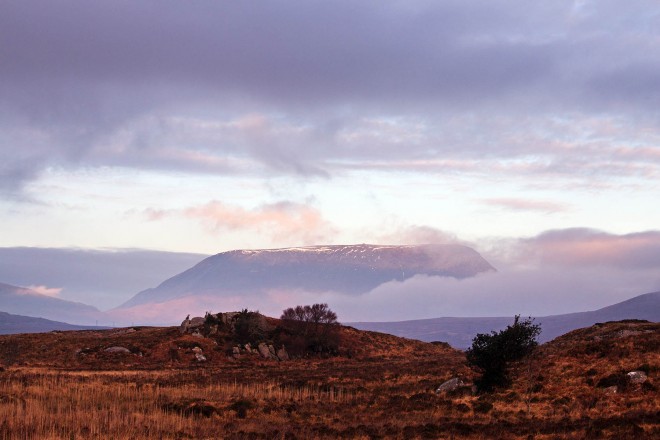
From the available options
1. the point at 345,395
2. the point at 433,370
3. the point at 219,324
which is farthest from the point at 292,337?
the point at 345,395

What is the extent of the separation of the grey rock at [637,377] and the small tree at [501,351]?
6.13 m

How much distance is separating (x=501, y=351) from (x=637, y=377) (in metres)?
7.99

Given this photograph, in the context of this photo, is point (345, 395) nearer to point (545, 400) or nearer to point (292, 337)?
point (545, 400)

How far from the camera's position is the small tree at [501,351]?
41062mm

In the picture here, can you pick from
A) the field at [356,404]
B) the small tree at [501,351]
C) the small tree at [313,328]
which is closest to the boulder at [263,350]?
the small tree at [313,328]

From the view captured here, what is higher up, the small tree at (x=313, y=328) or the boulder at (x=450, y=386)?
the small tree at (x=313, y=328)

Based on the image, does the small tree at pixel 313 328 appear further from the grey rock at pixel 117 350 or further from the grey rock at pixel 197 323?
the grey rock at pixel 117 350

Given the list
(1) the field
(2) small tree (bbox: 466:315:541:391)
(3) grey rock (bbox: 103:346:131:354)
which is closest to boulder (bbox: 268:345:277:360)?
(3) grey rock (bbox: 103:346:131:354)

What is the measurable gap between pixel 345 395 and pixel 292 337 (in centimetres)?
5167

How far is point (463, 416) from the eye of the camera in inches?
1328

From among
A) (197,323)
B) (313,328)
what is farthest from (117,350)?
(313,328)

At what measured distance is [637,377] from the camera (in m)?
36.5

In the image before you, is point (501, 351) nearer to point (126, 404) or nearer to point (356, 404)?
point (356, 404)

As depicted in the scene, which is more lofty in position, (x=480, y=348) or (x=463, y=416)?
(x=480, y=348)
